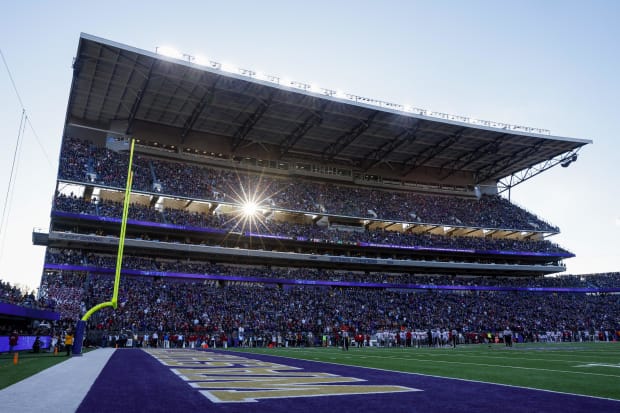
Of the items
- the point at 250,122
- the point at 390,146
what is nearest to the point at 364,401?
the point at 250,122

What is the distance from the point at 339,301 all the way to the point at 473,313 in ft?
44.7

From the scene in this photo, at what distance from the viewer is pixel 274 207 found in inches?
1834

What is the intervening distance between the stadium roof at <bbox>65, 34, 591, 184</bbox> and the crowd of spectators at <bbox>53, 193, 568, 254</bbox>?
8.97 meters

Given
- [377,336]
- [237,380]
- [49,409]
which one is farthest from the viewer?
[377,336]

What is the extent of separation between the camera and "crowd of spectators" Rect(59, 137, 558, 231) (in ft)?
137

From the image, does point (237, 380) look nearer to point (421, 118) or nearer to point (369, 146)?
point (421, 118)

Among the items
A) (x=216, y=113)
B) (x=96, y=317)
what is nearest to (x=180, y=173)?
(x=216, y=113)

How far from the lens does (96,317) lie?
29.8 m

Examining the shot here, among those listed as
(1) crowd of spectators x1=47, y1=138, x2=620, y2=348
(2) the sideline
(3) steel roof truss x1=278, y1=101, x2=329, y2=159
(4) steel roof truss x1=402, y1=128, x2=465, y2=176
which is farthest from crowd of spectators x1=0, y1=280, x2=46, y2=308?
(4) steel roof truss x1=402, y1=128, x2=465, y2=176

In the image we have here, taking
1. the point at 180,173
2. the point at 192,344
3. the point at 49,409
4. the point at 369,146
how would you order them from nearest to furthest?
the point at 49,409, the point at 192,344, the point at 180,173, the point at 369,146

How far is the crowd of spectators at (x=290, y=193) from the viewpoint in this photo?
41812 millimetres

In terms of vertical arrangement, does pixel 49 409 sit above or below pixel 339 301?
below

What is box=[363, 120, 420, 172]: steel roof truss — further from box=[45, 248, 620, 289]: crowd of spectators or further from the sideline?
the sideline

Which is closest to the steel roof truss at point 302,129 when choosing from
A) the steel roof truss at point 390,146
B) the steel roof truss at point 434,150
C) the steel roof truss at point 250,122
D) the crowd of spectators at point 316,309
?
the steel roof truss at point 250,122
